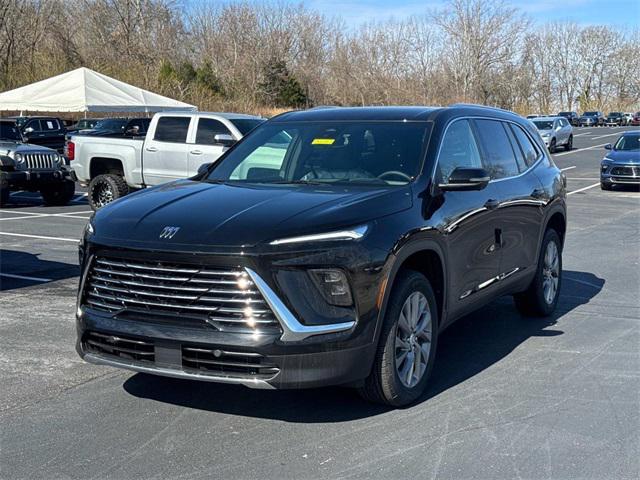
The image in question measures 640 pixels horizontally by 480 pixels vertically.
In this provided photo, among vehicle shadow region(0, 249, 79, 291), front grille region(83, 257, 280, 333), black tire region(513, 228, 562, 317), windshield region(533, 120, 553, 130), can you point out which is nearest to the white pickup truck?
vehicle shadow region(0, 249, 79, 291)

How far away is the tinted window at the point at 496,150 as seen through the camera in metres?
6.60

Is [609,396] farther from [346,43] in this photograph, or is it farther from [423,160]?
[346,43]

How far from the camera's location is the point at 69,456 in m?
4.39

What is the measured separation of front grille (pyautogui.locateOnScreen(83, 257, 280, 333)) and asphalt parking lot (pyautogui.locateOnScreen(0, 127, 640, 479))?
688 millimetres

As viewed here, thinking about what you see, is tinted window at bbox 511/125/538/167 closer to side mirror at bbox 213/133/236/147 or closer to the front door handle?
the front door handle

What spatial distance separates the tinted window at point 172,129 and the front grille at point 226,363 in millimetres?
11866

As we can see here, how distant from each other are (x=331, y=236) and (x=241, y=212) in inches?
22.8

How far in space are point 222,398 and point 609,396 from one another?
97.6 inches

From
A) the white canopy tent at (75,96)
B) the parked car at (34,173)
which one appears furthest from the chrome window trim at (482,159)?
the white canopy tent at (75,96)

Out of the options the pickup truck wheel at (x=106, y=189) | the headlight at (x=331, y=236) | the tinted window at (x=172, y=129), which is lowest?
the pickup truck wheel at (x=106, y=189)

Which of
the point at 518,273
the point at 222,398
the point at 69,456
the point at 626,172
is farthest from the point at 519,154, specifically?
the point at 626,172

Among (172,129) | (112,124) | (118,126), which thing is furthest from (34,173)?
(112,124)

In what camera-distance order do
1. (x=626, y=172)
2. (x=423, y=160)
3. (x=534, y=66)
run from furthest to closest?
(x=534, y=66), (x=626, y=172), (x=423, y=160)

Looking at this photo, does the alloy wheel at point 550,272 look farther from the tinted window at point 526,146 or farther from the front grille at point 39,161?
the front grille at point 39,161
